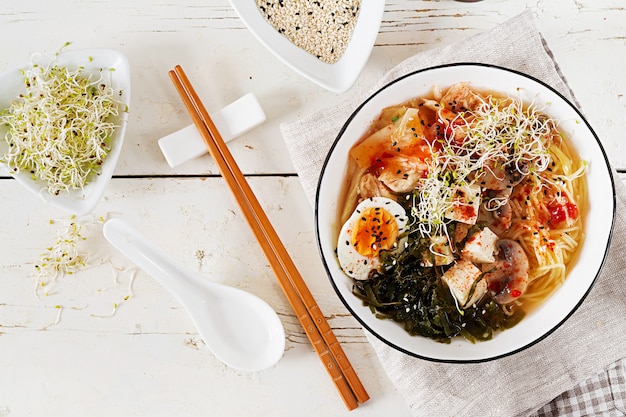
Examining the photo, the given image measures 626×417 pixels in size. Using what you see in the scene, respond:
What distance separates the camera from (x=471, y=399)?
2.19 metres

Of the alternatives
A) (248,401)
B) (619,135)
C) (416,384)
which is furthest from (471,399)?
(619,135)

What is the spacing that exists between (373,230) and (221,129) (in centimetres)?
75

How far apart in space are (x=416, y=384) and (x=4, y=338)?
1.65 meters

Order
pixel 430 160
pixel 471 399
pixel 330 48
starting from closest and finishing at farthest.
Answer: pixel 430 160 < pixel 471 399 < pixel 330 48

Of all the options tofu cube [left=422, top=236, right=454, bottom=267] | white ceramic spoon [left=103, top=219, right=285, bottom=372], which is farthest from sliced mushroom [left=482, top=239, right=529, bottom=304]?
white ceramic spoon [left=103, top=219, right=285, bottom=372]

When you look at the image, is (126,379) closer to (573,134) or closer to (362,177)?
(362,177)

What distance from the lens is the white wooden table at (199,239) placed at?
2.37 meters

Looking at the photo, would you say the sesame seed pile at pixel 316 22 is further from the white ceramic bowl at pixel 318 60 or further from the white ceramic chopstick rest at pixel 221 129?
the white ceramic chopstick rest at pixel 221 129

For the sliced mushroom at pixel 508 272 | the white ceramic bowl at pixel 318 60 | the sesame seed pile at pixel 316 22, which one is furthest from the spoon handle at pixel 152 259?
the sliced mushroom at pixel 508 272

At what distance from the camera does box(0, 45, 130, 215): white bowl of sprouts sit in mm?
2203

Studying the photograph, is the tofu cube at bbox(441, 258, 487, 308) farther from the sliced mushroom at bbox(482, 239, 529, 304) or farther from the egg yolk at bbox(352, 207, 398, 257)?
the egg yolk at bbox(352, 207, 398, 257)

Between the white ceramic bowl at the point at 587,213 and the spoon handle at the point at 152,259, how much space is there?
2.09 feet

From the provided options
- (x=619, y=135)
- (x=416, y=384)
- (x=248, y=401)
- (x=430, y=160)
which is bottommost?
(x=248, y=401)

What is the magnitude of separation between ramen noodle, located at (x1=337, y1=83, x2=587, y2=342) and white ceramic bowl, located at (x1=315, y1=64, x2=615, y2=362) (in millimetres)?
34
